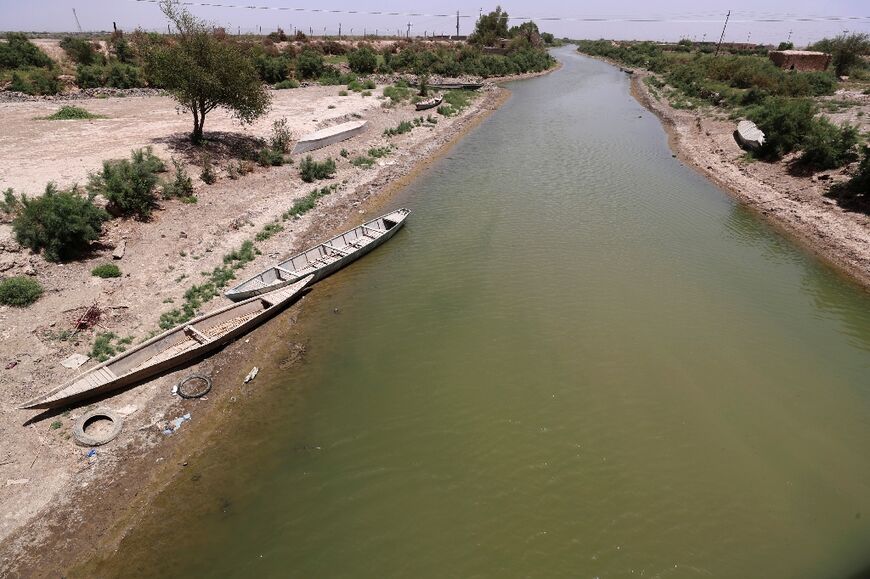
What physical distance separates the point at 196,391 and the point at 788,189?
39.2 metres

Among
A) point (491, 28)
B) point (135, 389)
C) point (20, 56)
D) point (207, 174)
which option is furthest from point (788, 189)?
point (491, 28)

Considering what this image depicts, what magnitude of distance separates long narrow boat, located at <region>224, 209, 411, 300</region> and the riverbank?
1.37m

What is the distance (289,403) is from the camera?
565 inches

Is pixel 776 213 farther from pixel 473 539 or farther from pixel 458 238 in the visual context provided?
pixel 473 539

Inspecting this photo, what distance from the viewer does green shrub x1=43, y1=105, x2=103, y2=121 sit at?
3516 cm

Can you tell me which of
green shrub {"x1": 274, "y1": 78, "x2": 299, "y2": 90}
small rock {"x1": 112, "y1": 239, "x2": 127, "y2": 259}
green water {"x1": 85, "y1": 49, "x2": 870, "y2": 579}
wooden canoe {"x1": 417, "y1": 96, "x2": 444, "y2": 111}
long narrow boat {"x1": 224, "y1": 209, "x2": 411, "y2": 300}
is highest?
green shrub {"x1": 274, "y1": 78, "x2": 299, "y2": 90}

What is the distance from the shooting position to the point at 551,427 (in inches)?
538

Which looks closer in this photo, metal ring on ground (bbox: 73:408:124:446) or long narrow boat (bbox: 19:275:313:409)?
metal ring on ground (bbox: 73:408:124:446)

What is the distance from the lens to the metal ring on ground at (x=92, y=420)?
11.9 m

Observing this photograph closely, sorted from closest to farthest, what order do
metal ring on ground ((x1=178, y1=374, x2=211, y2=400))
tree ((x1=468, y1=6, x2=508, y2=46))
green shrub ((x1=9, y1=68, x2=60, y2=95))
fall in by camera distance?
metal ring on ground ((x1=178, y1=374, x2=211, y2=400))
green shrub ((x1=9, y1=68, x2=60, y2=95))
tree ((x1=468, y1=6, x2=508, y2=46))

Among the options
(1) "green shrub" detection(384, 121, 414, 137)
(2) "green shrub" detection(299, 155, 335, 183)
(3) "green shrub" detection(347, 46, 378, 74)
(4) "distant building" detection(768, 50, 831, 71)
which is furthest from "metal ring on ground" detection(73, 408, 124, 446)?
(4) "distant building" detection(768, 50, 831, 71)

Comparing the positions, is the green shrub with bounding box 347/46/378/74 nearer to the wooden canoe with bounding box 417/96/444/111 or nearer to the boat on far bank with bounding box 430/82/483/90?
the boat on far bank with bounding box 430/82/483/90

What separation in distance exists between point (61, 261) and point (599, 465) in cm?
2218

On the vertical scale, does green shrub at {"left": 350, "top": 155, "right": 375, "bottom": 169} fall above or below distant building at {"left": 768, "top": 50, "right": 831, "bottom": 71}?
below
